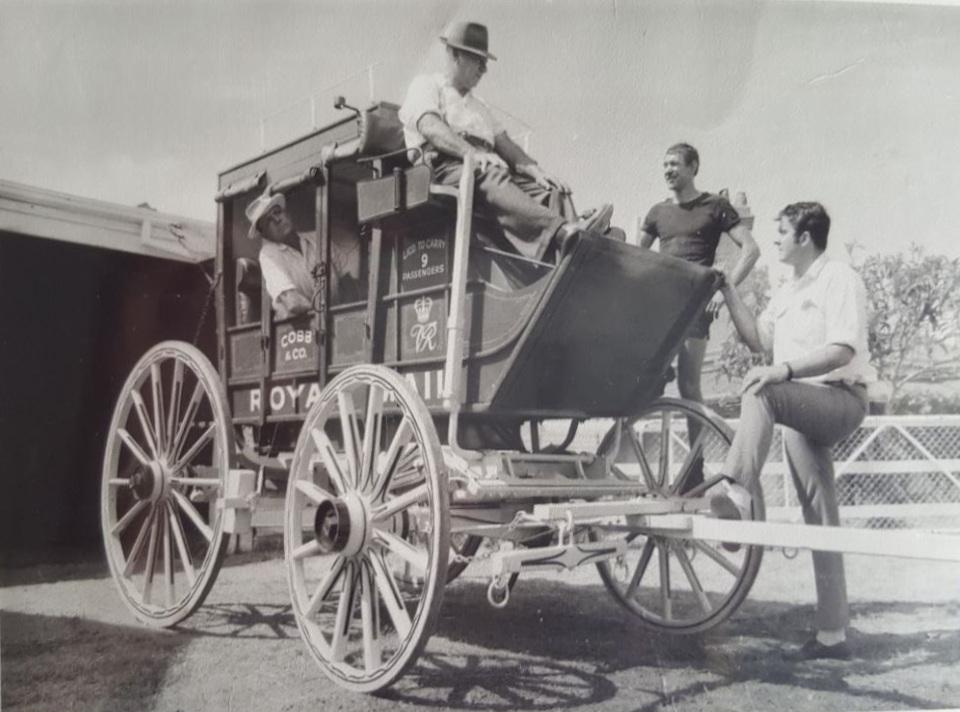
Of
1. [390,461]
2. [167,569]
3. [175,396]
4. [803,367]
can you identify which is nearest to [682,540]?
[803,367]

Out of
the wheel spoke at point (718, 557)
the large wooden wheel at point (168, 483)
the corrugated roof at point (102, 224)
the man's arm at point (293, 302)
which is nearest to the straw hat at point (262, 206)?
the man's arm at point (293, 302)

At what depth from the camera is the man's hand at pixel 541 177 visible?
9.59ft

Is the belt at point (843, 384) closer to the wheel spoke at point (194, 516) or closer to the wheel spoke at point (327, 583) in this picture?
the wheel spoke at point (327, 583)

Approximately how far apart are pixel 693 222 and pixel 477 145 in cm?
88

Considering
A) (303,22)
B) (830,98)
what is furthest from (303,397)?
(830,98)

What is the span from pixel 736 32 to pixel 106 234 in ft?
10.8

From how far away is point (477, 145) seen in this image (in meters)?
2.96

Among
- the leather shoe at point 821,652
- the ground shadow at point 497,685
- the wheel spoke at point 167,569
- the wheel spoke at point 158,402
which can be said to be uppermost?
the wheel spoke at point 158,402

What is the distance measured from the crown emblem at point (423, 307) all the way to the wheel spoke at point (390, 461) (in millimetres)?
419

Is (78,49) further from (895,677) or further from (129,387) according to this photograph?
(895,677)

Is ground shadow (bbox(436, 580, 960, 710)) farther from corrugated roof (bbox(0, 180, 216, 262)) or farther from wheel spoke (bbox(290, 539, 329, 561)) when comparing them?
corrugated roof (bbox(0, 180, 216, 262))

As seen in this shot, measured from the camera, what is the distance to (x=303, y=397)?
338cm

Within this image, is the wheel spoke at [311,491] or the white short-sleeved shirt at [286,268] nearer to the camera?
the wheel spoke at [311,491]

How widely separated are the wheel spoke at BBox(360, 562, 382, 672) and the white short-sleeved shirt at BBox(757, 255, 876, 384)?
5.18 feet
